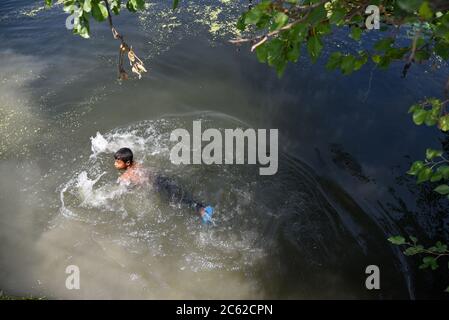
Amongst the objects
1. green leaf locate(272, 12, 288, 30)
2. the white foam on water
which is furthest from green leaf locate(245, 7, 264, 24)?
the white foam on water

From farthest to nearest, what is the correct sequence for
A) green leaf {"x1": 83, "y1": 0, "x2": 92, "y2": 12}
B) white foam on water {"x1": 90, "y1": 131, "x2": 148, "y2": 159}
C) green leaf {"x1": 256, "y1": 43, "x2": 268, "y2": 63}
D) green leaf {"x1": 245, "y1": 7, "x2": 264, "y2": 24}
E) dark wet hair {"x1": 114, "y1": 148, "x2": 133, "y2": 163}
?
1. white foam on water {"x1": 90, "y1": 131, "x2": 148, "y2": 159}
2. dark wet hair {"x1": 114, "y1": 148, "x2": 133, "y2": 163}
3. green leaf {"x1": 83, "y1": 0, "x2": 92, "y2": 12}
4. green leaf {"x1": 256, "y1": 43, "x2": 268, "y2": 63}
5. green leaf {"x1": 245, "y1": 7, "x2": 264, "y2": 24}

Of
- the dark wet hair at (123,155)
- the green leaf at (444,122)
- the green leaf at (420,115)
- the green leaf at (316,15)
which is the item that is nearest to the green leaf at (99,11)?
the green leaf at (316,15)

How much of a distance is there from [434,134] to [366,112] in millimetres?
1309

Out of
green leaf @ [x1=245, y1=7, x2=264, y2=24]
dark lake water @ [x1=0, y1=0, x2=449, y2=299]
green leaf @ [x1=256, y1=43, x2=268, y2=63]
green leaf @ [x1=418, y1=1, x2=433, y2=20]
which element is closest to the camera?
green leaf @ [x1=418, y1=1, x2=433, y2=20]

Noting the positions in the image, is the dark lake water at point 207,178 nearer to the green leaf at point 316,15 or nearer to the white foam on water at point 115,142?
the white foam on water at point 115,142

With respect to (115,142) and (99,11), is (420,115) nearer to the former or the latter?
(99,11)

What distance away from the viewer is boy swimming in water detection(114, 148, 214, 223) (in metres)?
6.44

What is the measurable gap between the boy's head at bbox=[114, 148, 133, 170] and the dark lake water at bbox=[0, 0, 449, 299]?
621mm

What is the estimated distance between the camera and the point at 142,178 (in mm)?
6727

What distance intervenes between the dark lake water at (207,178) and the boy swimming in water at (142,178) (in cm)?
20

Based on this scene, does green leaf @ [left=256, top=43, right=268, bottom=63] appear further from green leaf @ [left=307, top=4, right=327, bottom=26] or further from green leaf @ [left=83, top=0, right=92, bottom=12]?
green leaf @ [left=83, top=0, right=92, bottom=12]

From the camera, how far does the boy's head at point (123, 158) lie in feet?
21.0

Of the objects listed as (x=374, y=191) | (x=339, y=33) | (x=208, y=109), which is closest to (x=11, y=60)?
(x=208, y=109)
